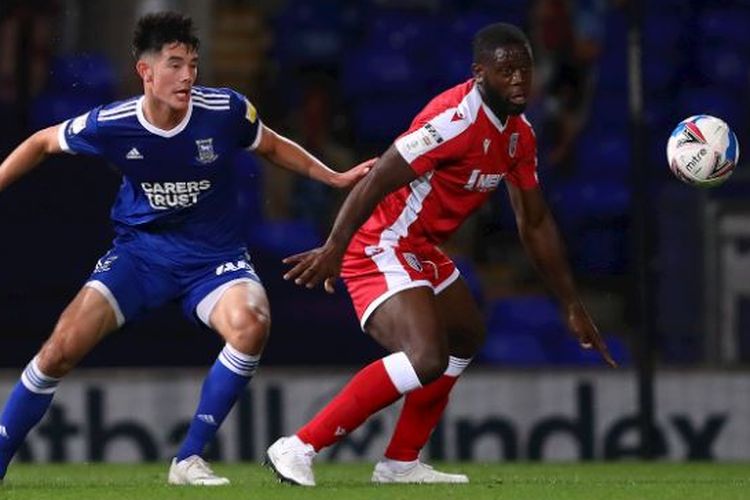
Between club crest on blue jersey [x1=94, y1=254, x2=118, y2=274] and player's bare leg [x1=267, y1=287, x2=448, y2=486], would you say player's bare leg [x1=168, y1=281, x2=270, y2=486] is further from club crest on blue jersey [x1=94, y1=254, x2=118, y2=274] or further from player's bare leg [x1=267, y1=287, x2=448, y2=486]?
club crest on blue jersey [x1=94, y1=254, x2=118, y2=274]

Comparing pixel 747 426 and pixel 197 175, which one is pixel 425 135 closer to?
pixel 197 175

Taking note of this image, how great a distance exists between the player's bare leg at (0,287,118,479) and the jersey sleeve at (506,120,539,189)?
1615 mm

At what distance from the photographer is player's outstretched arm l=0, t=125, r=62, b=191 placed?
794 centimetres

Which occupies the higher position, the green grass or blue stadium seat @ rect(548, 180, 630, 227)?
blue stadium seat @ rect(548, 180, 630, 227)

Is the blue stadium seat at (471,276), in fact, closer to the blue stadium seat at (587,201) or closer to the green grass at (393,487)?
the blue stadium seat at (587,201)

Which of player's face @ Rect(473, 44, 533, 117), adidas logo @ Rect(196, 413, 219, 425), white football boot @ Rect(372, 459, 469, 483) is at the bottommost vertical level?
white football boot @ Rect(372, 459, 469, 483)

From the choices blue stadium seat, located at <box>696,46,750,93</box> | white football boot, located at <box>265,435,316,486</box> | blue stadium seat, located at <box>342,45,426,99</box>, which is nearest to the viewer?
white football boot, located at <box>265,435,316,486</box>

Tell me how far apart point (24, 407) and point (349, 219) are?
1462 millimetres

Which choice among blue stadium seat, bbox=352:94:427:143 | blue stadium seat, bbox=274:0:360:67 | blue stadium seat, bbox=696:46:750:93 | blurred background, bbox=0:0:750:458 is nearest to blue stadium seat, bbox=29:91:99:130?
blurred background, bbox=0:0:750:458

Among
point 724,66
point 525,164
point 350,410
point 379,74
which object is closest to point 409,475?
point 350,410

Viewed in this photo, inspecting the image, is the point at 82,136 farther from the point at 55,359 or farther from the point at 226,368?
the point at 226,368

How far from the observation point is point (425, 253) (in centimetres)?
799

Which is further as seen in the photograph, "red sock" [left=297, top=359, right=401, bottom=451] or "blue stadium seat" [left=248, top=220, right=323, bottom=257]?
"blue stadium seat" [left=248, top=220, right=323, bottom=257]

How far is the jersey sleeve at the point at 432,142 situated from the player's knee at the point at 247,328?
2.62 ft
